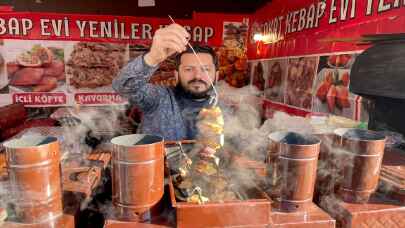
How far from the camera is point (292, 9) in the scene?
366 cm

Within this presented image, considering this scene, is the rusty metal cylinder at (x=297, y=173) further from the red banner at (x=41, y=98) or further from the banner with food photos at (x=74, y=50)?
the red banner at (x=41, y=98)

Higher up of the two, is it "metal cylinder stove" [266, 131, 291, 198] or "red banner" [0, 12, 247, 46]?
"red banner" [0, 12, 247, 46]

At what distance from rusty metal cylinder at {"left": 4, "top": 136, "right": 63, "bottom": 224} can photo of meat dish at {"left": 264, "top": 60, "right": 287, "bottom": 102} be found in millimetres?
3427

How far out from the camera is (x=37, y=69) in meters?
5.17

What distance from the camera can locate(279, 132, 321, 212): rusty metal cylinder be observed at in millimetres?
947

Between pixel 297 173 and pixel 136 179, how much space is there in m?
0.55

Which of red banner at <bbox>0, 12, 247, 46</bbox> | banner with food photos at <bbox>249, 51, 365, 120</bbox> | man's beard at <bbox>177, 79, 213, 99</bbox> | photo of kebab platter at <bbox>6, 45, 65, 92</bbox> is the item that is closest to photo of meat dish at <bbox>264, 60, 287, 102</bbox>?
banner with food photos at <bbox>249, 51, 365, 120</bbox>

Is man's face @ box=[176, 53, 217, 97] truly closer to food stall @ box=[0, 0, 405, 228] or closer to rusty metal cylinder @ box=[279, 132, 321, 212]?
food stall @ box=[0, 0, 405, 228]

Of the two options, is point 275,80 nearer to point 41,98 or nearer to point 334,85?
point 334,85

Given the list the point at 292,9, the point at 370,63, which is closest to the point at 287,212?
the point at 370,63

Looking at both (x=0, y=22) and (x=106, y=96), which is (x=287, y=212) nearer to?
(x=106, y=96)

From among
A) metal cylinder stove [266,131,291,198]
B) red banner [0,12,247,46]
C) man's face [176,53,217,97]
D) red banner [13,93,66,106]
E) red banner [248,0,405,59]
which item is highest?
red banner [0,12,247,46]

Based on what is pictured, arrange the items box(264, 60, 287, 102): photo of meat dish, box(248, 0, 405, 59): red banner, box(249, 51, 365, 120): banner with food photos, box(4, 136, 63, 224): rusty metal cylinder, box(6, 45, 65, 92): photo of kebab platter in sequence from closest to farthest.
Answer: box(4, 136, 63, 224): rusty metal cylinder, box(248, 0, 405, 59): red banner, box(249, 51, 365, 120): banner with food photos, box(264, 60, 287, 102): photo of meat dish, box(6, 45, 65, 92): photo of kebab platter

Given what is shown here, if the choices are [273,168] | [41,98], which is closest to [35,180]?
[273,168]
